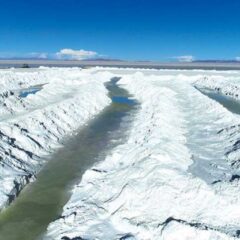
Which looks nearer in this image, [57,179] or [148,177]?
[148,177]

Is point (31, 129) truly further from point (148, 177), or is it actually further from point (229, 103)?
point (229, 103)

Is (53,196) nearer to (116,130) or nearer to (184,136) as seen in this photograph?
(184,136)

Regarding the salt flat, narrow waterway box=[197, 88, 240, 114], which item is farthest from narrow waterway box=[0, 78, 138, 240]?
narrow waterway box=[197, 88, 240, 114]

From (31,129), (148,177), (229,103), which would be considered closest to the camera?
(148,177)

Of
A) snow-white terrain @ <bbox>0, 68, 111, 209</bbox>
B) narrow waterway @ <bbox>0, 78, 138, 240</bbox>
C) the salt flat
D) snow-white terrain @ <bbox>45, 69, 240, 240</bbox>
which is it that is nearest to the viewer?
snow-white terrain @ <bbox>45, 69, 240, 240</bbox>

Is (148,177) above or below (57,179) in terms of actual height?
above

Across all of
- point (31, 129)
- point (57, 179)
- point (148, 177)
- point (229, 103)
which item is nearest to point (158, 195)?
point (148, 177)

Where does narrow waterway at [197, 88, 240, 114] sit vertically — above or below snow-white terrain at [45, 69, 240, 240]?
below

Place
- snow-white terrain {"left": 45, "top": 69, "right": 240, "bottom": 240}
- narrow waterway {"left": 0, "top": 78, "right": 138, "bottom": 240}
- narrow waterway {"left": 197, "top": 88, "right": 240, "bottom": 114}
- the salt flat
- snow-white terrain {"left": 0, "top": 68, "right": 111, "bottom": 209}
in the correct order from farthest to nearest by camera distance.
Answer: narrow waterway {"left": 197, "top": 88, "right": 240, "bottom": 114} → snow-white terrain {"left": 0, "top": 68, "right": 111, "bottom": 209} → narrow waterway {"left": 0, "top": 78, "right": 138, "bottom": 240} → the salt flat → snow-white terrain {"left": 45, "top": 69, "right": 240, "bottom": 240}

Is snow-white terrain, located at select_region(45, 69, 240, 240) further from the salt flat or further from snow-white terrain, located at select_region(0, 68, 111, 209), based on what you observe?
snow-white terrain, located at select_region(0, 68, 111, 209)
